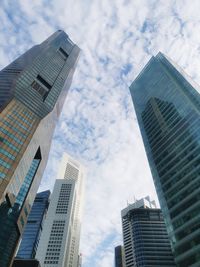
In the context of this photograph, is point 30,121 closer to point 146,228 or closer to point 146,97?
point 146,97

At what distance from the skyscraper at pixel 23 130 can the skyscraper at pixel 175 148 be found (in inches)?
1743

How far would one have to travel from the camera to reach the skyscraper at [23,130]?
68.0 m

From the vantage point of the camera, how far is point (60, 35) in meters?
182

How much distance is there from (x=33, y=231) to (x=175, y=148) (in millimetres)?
129684

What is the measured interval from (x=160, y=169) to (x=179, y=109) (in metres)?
23.5

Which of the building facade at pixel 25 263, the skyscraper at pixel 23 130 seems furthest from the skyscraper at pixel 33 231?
the skyscraper at pixel 23 130

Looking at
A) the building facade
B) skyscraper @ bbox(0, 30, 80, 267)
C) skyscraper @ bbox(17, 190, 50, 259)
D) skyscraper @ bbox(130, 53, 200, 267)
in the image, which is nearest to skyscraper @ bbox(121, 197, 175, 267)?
the building facade

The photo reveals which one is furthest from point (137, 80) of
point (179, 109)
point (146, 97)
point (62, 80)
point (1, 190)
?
point (1, 190)

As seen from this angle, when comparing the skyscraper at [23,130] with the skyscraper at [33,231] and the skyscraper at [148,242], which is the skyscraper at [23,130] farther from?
the skyscraper at [148,242]

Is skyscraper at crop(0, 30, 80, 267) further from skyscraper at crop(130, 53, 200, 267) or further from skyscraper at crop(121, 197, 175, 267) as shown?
skyscraper at crop(121, 197, 175, 267)

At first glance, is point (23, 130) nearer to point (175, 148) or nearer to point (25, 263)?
point (175, 148)

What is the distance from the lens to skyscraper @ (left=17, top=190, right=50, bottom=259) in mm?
150562

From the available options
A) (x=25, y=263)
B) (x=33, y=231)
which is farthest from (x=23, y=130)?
(x=33, y=231)

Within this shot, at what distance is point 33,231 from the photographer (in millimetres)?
163375
